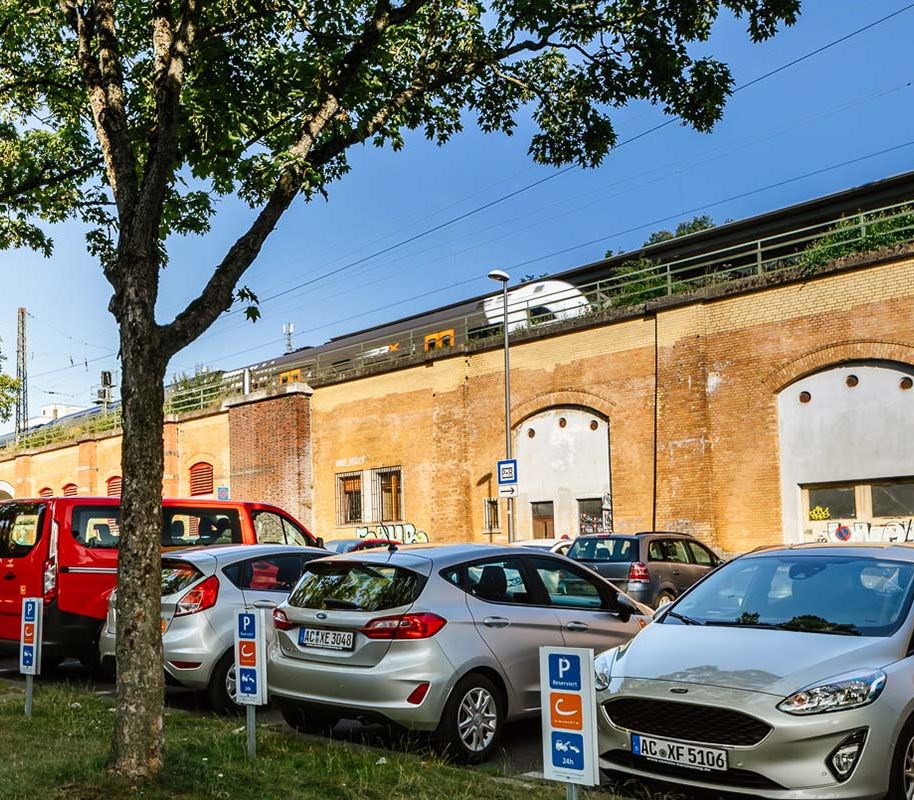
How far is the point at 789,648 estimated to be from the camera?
18.7 feet

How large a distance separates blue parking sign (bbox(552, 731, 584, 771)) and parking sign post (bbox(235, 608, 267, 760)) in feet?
8.85

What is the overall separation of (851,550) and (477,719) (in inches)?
111

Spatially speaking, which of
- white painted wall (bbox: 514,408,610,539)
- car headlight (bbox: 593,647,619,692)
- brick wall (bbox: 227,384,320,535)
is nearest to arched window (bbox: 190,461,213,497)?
brick wall (bbox: 227,384,320,535)

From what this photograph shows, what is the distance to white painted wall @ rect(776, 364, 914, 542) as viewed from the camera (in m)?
20.2

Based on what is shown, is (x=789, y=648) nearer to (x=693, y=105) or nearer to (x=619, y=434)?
(x=693, y=105)

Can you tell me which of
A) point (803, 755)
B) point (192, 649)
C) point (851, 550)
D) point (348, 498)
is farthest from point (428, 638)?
point (348, 498)

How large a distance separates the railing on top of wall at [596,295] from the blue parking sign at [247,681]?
55.4 feet

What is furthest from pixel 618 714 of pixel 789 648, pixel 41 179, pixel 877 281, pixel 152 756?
pixel 877 281

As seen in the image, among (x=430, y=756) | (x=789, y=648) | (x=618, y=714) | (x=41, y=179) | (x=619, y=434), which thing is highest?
(x=41, y=179)

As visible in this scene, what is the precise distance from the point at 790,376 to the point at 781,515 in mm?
3046

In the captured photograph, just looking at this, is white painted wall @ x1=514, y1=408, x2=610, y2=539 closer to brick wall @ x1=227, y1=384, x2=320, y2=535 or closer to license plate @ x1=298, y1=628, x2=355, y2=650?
brick wall @ x1=227, y1=384, x2=320, y2=535

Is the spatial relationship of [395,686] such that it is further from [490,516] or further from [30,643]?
[490,516]

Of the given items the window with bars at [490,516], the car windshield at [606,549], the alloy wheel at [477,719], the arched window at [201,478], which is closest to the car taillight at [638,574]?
the car windshield at [606,549]

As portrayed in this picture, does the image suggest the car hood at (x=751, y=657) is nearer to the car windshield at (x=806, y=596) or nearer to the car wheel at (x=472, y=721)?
the car windshield at (x=806, y=596)
